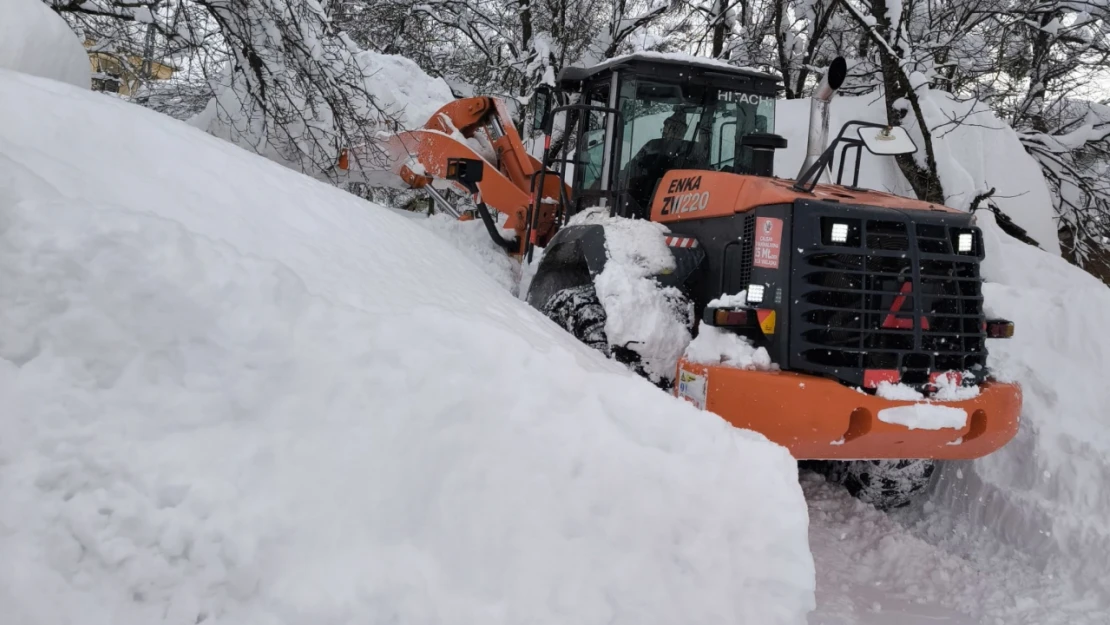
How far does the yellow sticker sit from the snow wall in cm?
144

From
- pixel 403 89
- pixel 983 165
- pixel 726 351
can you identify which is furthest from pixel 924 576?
pixel 403 89

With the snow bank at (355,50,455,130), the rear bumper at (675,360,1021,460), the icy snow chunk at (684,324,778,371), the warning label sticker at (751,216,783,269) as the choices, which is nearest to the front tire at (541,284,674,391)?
the icy snow chunk at (684,324,778,371)

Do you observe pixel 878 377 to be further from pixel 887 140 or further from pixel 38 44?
pixel 38 44

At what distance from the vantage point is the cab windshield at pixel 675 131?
5.78 metres

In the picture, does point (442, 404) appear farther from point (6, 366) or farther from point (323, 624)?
point (6, 366)

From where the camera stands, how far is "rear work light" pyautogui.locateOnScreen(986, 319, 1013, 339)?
477cm

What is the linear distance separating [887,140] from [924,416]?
60.8 inches

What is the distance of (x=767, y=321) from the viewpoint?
4383mm

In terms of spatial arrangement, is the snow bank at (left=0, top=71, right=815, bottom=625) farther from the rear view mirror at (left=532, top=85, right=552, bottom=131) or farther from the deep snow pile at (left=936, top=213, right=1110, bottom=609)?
the rear view mirror at (left=532, top=85, right=552, bottom=131)

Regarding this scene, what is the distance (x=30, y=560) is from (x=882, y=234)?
3.91m

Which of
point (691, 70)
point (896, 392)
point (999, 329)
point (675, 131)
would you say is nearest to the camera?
point (896, 392)

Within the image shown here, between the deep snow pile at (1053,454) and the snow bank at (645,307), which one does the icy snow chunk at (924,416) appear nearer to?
the deep snow pile at (1053,454)

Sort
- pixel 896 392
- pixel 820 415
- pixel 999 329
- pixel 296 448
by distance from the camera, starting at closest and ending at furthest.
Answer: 1. pixel 296 448
2. pixel 820 415
3. pixel 896 392
4. pixel 999 329

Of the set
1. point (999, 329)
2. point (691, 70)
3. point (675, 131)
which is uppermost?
point (691, 70)
